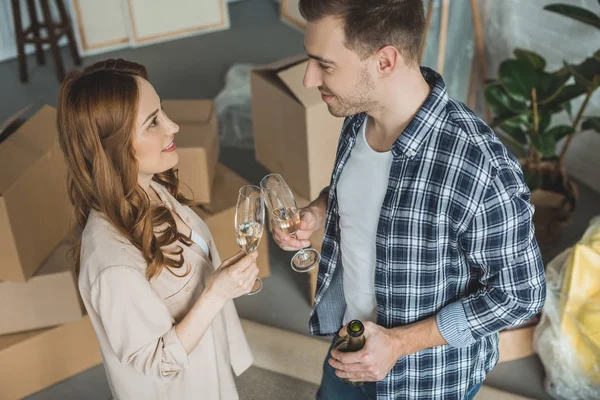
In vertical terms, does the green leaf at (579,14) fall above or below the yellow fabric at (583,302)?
above

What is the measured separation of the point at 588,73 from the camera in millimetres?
3037

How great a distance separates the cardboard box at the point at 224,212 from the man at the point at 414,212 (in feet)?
4.19

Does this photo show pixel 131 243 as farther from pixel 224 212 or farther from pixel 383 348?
pixel 224 212

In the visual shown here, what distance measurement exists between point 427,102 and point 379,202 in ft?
0.86

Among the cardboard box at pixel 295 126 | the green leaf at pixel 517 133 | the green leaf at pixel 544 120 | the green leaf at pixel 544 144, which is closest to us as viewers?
the cardboard box at pixel 295 126

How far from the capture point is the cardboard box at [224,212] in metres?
2.92

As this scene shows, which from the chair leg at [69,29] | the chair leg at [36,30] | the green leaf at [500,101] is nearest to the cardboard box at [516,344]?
the green leaf at [500,101]

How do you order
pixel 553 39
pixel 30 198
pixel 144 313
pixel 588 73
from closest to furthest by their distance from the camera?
pixel 144 313 < pixel 30 198 < pixel 588 73 < pixel 553 39

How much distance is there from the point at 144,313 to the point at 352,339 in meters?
0.50

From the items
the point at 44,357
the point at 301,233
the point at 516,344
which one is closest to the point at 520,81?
the point at 516,344

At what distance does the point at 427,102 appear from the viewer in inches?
58.5

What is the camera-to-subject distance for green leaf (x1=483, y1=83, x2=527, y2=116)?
10.3 ft

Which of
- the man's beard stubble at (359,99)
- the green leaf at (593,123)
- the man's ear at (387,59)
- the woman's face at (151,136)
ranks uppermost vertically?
the man's ear at (387,59)

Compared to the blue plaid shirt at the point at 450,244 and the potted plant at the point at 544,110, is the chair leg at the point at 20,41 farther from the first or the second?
the blue plaid shirt at the point at 450,244
